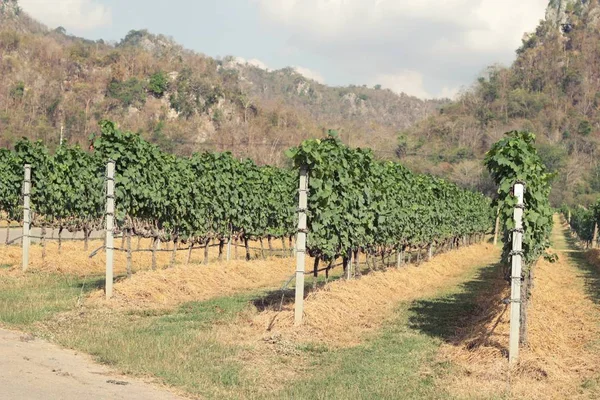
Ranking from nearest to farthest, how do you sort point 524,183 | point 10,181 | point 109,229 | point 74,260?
point 524,183 → point 109,229 → point 74,260 → point 10,181

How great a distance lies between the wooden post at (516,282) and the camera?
10531 millimetres

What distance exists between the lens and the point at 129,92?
11150cm

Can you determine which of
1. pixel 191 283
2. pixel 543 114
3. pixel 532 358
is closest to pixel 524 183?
pixel 532 358

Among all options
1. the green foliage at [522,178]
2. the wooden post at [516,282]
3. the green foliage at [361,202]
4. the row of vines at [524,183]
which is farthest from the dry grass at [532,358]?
the green foliage at [361,202]

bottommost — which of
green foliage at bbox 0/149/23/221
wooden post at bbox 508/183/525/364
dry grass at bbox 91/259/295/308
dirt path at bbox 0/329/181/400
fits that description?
dirt path at bbox 0/329/181/400

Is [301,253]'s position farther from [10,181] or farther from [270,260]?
[10,181]

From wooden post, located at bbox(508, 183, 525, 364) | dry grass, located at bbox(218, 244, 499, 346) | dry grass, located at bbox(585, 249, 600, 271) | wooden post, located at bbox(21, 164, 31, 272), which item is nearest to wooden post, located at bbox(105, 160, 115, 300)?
dry grass, located at bbox(218, 244, 499, 346)

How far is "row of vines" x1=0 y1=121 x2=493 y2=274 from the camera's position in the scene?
16422 millimetres

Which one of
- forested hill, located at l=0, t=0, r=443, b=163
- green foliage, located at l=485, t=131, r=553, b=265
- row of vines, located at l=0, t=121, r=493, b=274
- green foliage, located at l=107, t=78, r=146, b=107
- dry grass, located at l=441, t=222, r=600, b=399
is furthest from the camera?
green foliage, located at l=107, t=78, r=146, b=107

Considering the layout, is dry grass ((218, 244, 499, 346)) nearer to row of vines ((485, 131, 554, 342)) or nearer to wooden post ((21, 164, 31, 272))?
row of vines ((485, 131, 554, 342))

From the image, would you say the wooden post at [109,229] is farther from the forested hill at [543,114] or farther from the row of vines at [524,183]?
the forested hill at [543,114]

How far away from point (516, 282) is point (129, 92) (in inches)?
4188

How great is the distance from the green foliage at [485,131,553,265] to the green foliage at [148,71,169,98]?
10334 centimetres

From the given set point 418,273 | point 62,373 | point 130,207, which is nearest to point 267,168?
point 418,273
